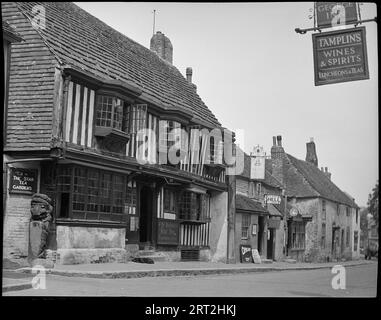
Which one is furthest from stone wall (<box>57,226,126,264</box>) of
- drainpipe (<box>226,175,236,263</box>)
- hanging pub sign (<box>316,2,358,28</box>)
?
hanging pub sign (<box>316,2,358,28</box>)

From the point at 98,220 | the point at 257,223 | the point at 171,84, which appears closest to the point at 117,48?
the point at 171,84

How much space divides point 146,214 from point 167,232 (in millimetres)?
859

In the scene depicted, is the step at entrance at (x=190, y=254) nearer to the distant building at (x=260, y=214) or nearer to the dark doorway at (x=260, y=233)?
the distant building at (x=260, y=214)

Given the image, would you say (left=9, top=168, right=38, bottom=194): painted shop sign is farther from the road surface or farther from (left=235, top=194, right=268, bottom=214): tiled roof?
(left=235, top=194, right=268, bottom=214): tiled roof

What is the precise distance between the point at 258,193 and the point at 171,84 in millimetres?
9992

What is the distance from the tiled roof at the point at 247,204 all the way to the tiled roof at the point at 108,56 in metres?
4.81

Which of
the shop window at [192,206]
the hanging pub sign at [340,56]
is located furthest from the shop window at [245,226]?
the hanging pub sign at [340,56]

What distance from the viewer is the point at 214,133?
61.1ft

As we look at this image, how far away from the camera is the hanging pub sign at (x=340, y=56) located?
677 cm

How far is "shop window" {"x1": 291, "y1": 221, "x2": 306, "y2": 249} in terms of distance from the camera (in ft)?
102

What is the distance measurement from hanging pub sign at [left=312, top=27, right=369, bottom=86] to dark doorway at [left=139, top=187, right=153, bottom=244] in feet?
30.2

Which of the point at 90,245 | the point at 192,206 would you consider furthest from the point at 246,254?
the point at 90,245

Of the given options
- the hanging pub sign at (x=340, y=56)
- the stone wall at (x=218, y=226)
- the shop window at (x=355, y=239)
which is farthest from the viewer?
the shop window at (x=355, y=239)
